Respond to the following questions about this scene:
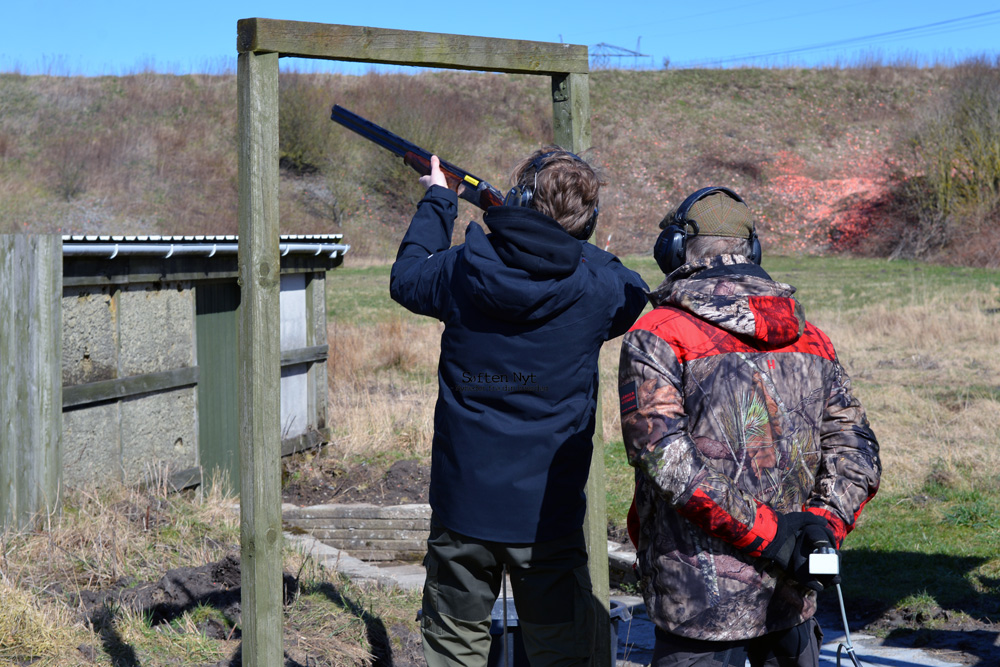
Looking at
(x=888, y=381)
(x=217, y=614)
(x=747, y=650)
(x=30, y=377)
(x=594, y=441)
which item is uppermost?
(x=30, y=377)

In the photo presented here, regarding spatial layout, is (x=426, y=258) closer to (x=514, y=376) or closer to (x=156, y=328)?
(x=514, y=376)

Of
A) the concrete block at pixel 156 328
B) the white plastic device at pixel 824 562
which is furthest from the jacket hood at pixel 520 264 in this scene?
the concrete block at pixel 156 328

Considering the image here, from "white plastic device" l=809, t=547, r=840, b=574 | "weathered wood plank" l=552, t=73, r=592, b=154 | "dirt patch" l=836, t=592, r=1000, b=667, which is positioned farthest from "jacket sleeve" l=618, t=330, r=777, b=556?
"dirt patch" l=836, t=592, r=1000, b=667

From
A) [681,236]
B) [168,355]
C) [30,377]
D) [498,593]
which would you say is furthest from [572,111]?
[168,355]

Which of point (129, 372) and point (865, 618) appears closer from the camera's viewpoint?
point (865, 618)

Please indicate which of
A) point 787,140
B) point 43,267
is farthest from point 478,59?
point 787,140

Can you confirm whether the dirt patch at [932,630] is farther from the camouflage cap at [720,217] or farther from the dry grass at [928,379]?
the camouflage cap at [720,217]

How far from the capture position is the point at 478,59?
3098mm

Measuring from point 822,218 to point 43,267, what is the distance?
34208mm

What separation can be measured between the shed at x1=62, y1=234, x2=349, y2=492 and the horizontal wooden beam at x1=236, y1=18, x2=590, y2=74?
361cm

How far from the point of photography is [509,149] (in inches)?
1594

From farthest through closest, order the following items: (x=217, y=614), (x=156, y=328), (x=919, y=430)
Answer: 1. (x=919, y=430)
2. (x=156, y=328)
3. (x=217, y=614)

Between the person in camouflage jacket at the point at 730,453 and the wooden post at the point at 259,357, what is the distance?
1.07 metres

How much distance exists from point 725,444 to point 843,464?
35cm
